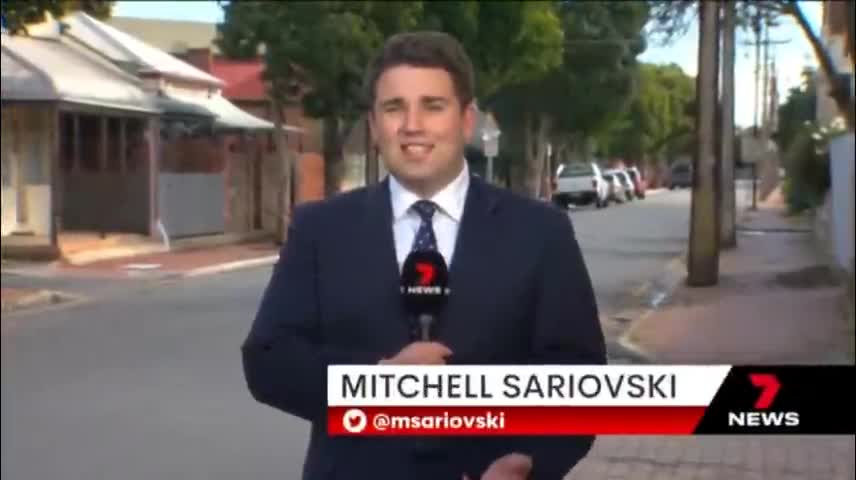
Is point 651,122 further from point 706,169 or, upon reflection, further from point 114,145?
point 706,169

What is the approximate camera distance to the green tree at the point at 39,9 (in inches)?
695

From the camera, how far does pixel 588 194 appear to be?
38.8 feet

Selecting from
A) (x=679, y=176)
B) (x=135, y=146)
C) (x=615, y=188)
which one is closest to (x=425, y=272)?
(x=615, y=188)

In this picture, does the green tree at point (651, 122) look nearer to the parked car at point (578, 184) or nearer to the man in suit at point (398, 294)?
the parked car at point (578, 184)

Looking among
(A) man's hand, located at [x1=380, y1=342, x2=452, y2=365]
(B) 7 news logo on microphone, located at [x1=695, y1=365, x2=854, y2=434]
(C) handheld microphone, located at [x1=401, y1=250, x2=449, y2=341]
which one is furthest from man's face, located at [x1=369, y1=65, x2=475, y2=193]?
(B) 7 news logo on microphone, located at [x1=695, y1=365, x2=854, y2=434]

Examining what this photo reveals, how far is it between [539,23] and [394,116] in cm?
3007

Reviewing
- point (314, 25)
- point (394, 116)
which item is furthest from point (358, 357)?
point (314, 25)

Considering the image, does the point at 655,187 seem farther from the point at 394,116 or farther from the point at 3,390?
the point at 394,116

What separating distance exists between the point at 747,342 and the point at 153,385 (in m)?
4.41

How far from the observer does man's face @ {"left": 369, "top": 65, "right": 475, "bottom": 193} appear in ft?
8.43

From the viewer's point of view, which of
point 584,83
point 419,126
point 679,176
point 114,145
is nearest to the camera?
point 419,126

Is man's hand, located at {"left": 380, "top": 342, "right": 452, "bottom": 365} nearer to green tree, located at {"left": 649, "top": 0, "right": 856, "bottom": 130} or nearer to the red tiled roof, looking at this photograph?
green tree, located at {"left": 649, "top": 0, "right": 856, "bottom": 130}

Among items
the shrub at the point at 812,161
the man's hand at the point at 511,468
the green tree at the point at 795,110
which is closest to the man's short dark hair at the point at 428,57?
the man's hand at the point at 511,468

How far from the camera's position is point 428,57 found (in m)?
2.58
